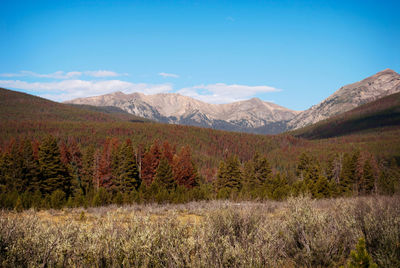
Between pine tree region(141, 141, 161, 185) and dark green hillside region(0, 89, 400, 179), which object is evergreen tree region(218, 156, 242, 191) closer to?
pine tree region(141, 141, 161, 185)

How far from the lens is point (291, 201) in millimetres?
11672

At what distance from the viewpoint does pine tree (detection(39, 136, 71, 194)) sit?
38312mm

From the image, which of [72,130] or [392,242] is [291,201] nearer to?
[392,242]

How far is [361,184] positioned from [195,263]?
190 ft

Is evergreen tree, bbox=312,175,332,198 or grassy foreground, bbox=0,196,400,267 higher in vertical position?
grassy foreground, bbox=0,196,400,267

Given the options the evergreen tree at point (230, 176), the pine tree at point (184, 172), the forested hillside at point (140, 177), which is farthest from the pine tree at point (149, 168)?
the evergreen tree at point (230, 176)

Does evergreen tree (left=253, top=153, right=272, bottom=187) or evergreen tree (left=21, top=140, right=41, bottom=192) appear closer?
evergreen tree (left=21, top=140, right=41, bottom=192)

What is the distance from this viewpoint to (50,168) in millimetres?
38312

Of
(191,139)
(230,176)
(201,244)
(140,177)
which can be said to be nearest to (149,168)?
(140,177)

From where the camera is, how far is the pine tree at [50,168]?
3831cm

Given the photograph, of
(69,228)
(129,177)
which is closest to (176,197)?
(129,177)

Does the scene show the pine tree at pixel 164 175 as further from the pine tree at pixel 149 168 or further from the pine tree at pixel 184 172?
the pine tree at pixel 149 168

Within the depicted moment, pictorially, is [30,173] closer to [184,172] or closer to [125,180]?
[125,180]

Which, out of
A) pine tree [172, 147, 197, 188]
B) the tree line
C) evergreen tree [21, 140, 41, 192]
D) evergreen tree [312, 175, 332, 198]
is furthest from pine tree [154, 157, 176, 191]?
evergreen tree [312, 175, 332, 198]
